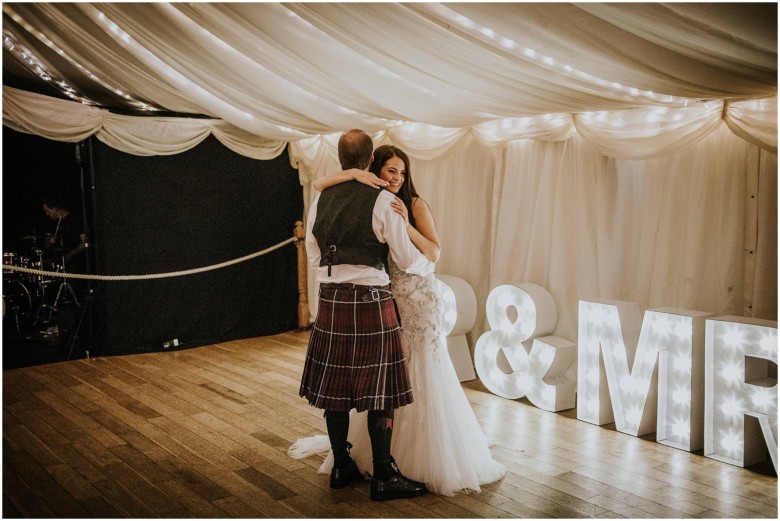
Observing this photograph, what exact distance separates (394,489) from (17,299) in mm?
6574

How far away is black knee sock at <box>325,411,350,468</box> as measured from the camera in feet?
10.4

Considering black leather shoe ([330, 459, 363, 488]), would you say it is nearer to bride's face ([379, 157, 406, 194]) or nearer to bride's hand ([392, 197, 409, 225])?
bride's hand ([392, 197, 409, 225])

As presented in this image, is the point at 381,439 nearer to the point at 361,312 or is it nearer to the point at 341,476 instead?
the point at 341,476

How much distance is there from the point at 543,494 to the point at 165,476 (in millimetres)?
1983

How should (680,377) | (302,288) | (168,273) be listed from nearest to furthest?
(680,377), (168,273), (302,288)

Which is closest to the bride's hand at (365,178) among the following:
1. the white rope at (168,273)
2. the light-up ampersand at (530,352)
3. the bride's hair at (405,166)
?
the bride's hair at (405,166)

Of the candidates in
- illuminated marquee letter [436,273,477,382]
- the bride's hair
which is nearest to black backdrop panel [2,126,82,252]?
illuminated marquee letter [436,273,477,382]

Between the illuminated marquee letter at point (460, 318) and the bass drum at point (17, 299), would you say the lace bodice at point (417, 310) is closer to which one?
the illuminated marquee letter at point (460, 318)

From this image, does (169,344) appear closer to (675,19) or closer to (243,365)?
(243,365)

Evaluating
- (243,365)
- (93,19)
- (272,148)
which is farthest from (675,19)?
(272,148)

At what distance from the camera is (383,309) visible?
3.08m

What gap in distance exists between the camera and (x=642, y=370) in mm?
4031

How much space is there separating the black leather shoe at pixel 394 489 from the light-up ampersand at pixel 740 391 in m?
1.79

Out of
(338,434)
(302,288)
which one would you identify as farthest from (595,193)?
(302,288)
